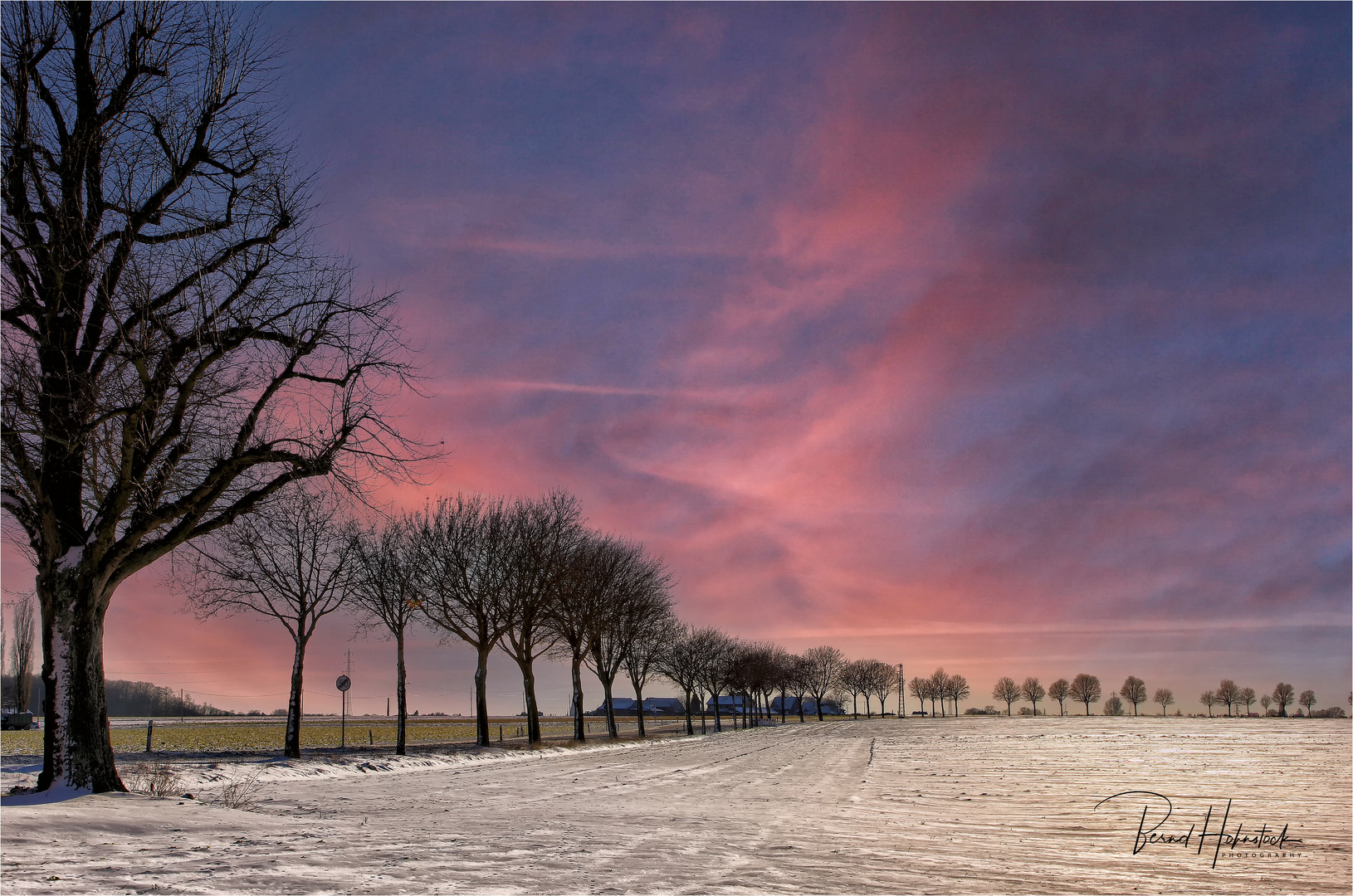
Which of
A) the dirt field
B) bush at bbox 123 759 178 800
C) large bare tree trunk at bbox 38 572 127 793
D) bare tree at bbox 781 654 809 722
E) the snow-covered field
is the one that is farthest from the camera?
bare tree at bbox 781 654 809 722

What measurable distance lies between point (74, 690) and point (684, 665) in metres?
72.1

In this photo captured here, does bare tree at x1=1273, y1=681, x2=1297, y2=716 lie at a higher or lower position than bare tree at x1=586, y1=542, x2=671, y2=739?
lower

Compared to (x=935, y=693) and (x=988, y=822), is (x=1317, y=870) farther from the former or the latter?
(x=935, y=693)

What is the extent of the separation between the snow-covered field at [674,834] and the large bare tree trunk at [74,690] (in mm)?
1146

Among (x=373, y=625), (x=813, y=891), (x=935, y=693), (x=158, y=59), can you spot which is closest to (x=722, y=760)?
(x=373, y=625)

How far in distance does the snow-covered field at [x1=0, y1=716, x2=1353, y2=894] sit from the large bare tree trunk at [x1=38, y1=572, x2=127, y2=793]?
115 centimetres

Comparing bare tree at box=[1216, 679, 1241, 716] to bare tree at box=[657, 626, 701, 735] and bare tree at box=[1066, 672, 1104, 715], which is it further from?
bare tree at box=[657, 626, 701, 735]

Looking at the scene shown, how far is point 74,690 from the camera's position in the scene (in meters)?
13.8

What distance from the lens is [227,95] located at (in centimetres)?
1529

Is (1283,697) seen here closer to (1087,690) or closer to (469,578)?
(1087,690)

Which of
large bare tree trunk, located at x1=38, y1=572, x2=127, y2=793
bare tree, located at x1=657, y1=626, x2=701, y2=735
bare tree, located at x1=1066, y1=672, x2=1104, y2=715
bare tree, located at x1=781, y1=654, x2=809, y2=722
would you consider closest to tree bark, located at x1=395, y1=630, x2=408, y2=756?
large bare tree trunk, located at x1=38, y1=572, x2=127, y2=793

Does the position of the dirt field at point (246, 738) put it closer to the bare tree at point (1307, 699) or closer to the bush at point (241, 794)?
the bush at point (241, 794)

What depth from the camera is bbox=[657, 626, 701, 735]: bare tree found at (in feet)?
258

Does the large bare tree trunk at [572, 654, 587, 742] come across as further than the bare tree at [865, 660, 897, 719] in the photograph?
No
